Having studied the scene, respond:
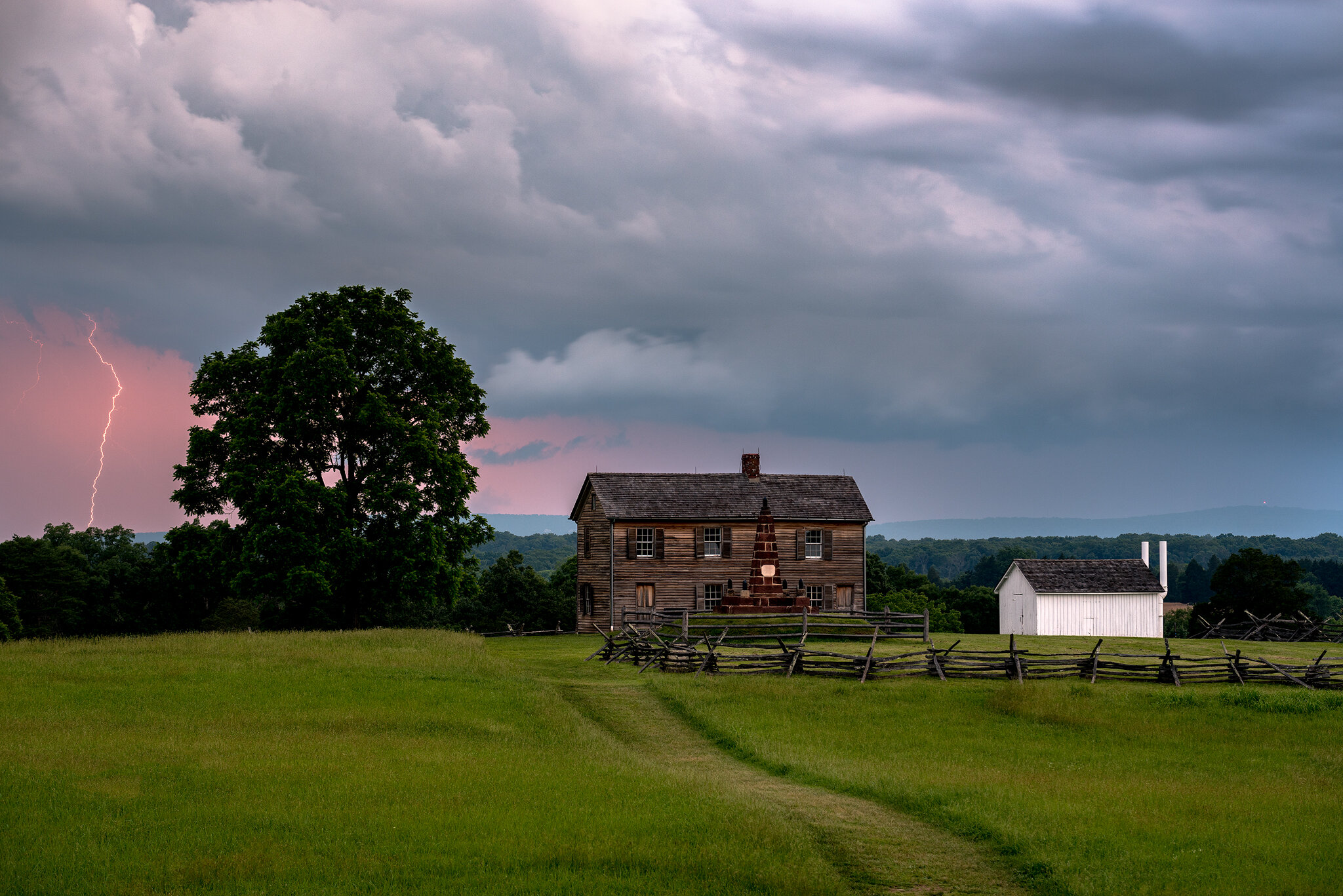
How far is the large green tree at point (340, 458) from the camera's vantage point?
38406mm

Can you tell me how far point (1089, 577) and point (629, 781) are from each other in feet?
150

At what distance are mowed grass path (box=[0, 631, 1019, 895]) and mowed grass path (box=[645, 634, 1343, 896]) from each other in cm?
98

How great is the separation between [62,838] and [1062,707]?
22.2 meters

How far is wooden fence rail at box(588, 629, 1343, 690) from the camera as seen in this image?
31.5 metres

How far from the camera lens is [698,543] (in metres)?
53.7

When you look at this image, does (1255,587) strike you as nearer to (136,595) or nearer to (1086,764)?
(1086,764)

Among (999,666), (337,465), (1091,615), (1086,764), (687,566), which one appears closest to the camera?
(1086,764)

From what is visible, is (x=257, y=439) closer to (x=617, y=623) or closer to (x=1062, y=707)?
(x=617, y=623)

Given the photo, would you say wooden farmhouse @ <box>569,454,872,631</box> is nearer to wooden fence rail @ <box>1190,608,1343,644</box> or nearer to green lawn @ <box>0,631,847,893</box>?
wooden fence rail @ <box>1190,608,1343,644</box>

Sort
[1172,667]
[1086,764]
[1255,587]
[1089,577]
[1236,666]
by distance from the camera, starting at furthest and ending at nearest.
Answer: [1255,587] < [1089,577] < [1236,666] < [1172,667] < [1086,764]

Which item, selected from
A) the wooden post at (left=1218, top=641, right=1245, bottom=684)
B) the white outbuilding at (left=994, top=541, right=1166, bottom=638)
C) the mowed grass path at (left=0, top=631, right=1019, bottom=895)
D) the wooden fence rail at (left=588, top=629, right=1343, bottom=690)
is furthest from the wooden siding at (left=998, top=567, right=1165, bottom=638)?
the mowed grass path at (left=0, top=631, right=1019, bottom=895)

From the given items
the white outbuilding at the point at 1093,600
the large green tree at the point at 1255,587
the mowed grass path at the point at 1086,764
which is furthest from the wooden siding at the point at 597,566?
the large green tree at the point at 1255,587

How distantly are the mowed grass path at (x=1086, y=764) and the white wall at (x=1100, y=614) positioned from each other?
2049 cm

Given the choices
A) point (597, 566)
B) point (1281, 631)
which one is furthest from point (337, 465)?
point (1281, 631)
